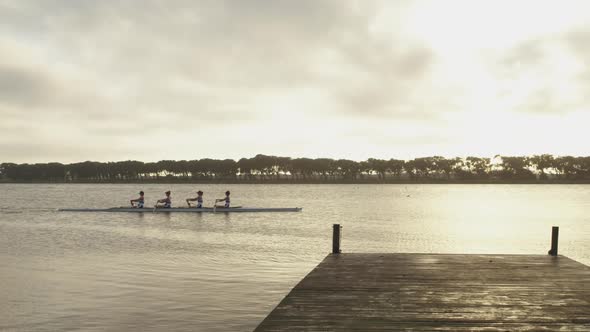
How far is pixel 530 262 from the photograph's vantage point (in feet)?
39.4

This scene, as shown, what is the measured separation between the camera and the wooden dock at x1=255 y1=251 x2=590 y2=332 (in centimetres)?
679

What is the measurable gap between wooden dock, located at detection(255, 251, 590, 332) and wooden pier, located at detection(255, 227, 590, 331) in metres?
0.01

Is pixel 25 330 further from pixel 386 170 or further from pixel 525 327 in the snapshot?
pixel 386 170

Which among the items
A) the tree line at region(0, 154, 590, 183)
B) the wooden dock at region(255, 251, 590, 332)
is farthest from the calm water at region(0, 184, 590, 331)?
the tree line at region(0, 154, 590, 183)

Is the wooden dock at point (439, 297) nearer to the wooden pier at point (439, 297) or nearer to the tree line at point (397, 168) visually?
the wooden pier at point (439, 297)

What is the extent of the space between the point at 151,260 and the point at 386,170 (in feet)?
564

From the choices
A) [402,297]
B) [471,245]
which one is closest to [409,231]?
[471,245]

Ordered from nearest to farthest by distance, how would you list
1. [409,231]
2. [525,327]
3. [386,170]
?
1. [525,327]
2. [409,231]
3. [386,170]

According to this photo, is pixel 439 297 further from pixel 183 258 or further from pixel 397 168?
pixel 397 168

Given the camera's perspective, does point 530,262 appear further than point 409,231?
No

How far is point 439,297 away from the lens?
27.3 feet

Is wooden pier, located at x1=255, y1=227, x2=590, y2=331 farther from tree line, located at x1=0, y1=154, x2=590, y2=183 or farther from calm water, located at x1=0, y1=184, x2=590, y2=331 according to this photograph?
tree line, located at x1=0, y1=154, x2=590, y2=183

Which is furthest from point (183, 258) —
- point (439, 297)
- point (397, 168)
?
point (397, 168)

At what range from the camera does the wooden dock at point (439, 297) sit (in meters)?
6.79
